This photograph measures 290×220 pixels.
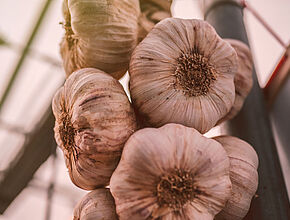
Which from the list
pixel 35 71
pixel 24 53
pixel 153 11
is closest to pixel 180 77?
pixel 153 11

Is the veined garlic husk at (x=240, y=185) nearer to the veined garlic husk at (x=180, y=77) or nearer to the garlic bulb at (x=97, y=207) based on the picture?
A: the veined garlic husk at (x=180, y=77)

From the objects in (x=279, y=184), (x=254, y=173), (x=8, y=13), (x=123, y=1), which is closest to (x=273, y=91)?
(x=279, y=184)

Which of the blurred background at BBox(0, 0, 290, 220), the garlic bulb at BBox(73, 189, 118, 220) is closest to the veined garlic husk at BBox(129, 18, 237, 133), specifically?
the garlic bulb at BBox(73, 189, 118, 220)

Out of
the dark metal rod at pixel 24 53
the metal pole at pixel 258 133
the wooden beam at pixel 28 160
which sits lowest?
the wooden beam at pixel 28 160

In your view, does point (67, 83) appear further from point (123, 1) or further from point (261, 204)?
point (261, 204)

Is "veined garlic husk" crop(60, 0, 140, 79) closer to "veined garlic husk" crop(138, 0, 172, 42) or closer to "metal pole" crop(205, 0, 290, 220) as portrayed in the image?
"veined garlic husk" crop(138, 0, 172, 42)

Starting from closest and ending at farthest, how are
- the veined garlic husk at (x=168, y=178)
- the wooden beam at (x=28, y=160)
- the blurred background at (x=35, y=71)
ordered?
the veined garlic husk at (x=168, y=178)
the blurred background at (x=35, y=71)
the wooden beam at (x=28, y=160)

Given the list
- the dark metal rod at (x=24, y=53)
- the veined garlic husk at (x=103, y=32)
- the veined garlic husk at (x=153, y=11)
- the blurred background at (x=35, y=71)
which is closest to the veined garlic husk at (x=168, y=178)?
the veined garlic husk at (x=103, y=32)
